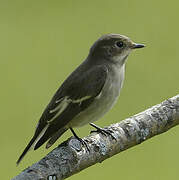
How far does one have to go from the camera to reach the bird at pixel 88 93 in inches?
182

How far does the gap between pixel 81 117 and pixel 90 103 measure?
129 millimetres

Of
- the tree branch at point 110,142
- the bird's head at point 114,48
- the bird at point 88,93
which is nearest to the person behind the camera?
the tree branch at point 110,142

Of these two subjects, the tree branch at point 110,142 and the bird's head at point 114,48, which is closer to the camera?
the tree branch at point 110,142

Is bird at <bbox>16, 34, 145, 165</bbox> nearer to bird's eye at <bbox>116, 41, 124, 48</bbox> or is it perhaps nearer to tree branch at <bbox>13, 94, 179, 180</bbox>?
bird's eye at <bbox>116, 41, 124, 48</bbox>

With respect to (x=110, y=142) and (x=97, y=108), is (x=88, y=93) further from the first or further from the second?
(x=110, y=142)

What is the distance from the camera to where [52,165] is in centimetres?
397

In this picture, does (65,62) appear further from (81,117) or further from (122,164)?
(81,117)

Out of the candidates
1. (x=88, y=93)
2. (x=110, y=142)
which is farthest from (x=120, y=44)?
(x=110, y=142)

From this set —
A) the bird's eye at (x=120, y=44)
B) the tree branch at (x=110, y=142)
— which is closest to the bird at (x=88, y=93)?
the bird's eye at (x=120, y=44)

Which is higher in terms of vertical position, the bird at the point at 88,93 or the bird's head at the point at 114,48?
the bird's head at the point at 114,48

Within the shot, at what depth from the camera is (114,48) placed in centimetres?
514

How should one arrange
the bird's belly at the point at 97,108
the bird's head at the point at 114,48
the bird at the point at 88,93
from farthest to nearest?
the bird's head at the point at 114,48 → the bird's belly at the point at 97,108 → the bird at the point at 88,93

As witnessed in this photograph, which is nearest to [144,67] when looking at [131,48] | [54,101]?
[131,48]

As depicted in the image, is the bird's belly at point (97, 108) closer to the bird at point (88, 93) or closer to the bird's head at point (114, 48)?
the bird at point (88, 93)
